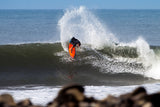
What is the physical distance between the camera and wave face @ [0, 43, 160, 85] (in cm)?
1080

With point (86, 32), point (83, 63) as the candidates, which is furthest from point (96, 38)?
point (83, 63)

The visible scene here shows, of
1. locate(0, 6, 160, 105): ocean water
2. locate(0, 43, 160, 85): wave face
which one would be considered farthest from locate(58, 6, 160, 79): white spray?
locate(0, 43, 160, 85): wave face

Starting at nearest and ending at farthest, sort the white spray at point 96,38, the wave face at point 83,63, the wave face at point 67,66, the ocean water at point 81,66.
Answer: the ocean water at point 81,66 → the wave face at point 67,66 → the wave face at point 83,63 → the white spray at point 96,38

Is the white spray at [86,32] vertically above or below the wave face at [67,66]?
above

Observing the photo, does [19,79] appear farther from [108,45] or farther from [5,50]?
[108,45]

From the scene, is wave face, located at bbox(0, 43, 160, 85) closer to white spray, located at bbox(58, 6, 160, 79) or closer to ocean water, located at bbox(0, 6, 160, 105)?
ocean water, located at bbox(0, 6, 160, 105)

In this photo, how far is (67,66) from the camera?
13297 mm

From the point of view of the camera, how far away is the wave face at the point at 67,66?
10.8 m

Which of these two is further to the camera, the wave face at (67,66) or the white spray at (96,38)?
the white spray at (96,38)

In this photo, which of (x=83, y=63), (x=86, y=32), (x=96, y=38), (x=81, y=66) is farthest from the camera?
(x=86, y=32)

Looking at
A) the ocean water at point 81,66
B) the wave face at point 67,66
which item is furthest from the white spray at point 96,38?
the wave face at point 67,66

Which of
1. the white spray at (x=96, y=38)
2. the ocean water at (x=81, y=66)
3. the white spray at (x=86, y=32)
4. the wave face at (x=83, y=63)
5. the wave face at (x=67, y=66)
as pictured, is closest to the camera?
the ocean water at (x=81, y=66)

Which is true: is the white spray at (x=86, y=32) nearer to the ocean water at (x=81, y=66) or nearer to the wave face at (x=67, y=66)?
the ocean water at (x=81, y=66)

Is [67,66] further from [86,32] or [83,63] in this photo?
[86,32]
